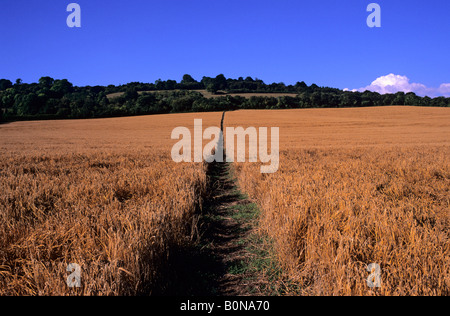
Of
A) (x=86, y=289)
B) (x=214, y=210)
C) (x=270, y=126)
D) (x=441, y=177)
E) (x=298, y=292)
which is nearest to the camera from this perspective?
(x=86, y=289)

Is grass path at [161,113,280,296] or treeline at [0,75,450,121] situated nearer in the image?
grass path at [161,113,280,296]

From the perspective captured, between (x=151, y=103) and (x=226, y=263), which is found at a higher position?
(x=151, y=103)

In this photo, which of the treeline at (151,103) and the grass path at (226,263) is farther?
the treeline at (151,103)

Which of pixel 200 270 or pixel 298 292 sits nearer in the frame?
pixel 298 292

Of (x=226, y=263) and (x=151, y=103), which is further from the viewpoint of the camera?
(x=151, y=103)

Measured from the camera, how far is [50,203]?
500 cm

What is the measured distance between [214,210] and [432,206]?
14.8 feet

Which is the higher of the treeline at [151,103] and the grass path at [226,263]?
the treeline at [151,103]

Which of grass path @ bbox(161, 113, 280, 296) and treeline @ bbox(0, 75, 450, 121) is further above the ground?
treeline @ bbox(0, 75, 450, 121)

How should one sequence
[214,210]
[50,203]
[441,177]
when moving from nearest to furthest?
[50,203] → [214,210] → [441,177]
